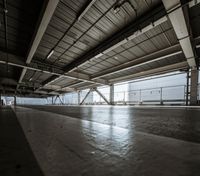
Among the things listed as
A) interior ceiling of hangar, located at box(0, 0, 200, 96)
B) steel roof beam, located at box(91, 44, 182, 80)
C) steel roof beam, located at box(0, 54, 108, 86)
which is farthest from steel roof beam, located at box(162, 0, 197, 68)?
steel roof beam, located at box(0, 54, 108, 86)

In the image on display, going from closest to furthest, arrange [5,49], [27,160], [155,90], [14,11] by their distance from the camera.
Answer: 1. [27,160]
2. [14,11]
3. [5,49]
4. [155,90]

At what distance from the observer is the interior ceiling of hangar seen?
374 centimetres

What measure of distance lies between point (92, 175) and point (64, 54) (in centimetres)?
741

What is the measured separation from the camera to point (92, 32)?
5.09 meters

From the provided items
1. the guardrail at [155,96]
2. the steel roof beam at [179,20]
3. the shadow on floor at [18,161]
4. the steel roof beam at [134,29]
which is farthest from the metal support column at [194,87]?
the shadow on floor at [18,161]

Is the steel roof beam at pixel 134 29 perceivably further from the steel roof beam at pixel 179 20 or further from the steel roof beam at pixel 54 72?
the steel roof beam at pixel 54 72

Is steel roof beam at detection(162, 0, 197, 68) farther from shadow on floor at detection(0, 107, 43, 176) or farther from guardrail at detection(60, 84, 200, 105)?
guardrail at detection(60, 84, 200, 105)

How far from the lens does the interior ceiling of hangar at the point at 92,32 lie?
3.74 metres

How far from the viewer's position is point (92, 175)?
49cm

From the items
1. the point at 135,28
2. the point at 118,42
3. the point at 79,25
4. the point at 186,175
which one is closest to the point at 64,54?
the point at 79,25

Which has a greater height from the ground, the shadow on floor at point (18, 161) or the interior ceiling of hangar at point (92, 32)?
the interior ceiling of hangar at point (92, 32)

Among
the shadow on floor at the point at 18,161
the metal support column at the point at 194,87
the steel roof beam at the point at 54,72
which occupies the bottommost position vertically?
the shadow on floor at the point at 18,161

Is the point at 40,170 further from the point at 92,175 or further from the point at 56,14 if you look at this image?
the point at 56,14

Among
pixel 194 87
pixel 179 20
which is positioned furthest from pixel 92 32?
pixel 194 87
